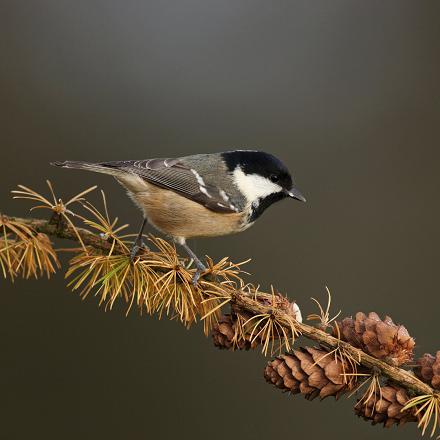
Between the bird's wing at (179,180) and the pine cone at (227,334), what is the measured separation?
63 cm

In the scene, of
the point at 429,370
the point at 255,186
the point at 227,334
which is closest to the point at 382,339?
the point at 429,370

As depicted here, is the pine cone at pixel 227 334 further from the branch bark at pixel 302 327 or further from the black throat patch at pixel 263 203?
the black throat patch at pixel 263 203

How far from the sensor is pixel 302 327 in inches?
43.6

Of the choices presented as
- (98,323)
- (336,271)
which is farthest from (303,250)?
(98,323)

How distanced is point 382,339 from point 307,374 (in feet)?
0.49

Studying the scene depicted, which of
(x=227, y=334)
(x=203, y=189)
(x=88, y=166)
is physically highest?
(x=203, y=189)

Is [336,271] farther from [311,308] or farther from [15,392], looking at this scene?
[15,392]

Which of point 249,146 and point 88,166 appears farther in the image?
point 249,146

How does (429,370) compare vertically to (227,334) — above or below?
above

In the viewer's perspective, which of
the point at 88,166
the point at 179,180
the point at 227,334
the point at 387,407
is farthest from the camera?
the point at 179,180

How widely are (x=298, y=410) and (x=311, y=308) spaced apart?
0.40m

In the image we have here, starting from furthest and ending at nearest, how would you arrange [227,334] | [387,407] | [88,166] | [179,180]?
[179,180]
[88,166]
[227,334]
[387,407]

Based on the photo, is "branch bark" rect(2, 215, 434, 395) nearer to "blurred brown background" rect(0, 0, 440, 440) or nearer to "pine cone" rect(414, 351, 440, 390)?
"pine cone" rect(414, 351, 440, 390)

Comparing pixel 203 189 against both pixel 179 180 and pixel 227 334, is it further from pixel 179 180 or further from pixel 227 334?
pixel 227 334
